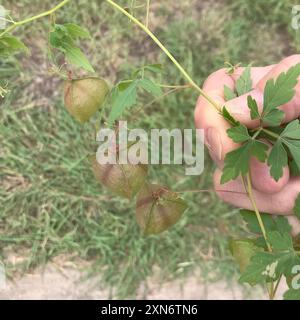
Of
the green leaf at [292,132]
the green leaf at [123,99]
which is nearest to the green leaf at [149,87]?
the green leaf at [123,99]

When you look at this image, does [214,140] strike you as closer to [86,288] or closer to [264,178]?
[264,178]

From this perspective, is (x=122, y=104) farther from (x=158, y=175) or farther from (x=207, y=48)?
(x=207, y=48)

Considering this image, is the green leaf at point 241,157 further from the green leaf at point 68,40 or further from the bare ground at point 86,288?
the bare ground at point 86,288

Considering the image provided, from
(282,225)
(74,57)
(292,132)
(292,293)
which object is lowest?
(292,293)

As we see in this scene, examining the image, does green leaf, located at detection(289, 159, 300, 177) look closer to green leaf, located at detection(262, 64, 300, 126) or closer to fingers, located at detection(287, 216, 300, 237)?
fingers, located at detection(287, 216, 300, 237)

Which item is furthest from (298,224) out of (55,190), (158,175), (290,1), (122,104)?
(290,1)

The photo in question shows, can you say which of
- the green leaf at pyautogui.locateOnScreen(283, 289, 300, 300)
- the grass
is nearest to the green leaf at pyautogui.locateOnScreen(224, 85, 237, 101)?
the green leaf at pyautogui.locateOnScreen(283, 289, 300, 300)

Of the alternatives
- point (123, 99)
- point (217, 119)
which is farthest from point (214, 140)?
point (123, 99)
